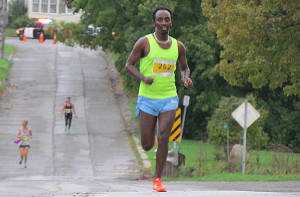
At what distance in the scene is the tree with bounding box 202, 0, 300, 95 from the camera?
2073 centimetres

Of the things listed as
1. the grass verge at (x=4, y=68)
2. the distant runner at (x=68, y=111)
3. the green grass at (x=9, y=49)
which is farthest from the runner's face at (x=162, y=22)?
the green grass at (x=9, y=49)

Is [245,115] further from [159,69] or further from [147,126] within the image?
[159,69]

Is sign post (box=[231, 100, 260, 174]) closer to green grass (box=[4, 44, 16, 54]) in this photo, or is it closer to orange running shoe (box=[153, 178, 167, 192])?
orange running shoe (box=[153, 178, 167, 192])

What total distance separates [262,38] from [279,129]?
16.6m

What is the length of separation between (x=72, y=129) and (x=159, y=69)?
2651 cm

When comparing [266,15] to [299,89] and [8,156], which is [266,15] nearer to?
[299,89]

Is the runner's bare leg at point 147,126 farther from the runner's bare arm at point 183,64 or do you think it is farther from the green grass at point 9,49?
the green grass at point 9,49

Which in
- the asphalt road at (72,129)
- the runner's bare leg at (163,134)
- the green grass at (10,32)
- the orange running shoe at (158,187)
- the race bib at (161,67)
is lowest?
the green grass at (10,32)

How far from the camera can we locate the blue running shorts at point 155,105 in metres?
8.54

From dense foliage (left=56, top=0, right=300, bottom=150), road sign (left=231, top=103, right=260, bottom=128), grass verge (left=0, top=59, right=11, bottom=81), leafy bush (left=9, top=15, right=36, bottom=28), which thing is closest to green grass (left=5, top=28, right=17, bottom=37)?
leafy bush (left=9, top=15, right=36, bottom=28)

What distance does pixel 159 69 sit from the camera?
27.5 ft

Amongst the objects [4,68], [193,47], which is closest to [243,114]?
[193,47]

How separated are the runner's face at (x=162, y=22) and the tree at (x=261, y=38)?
12.3 metres

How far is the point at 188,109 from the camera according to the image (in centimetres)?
3697
